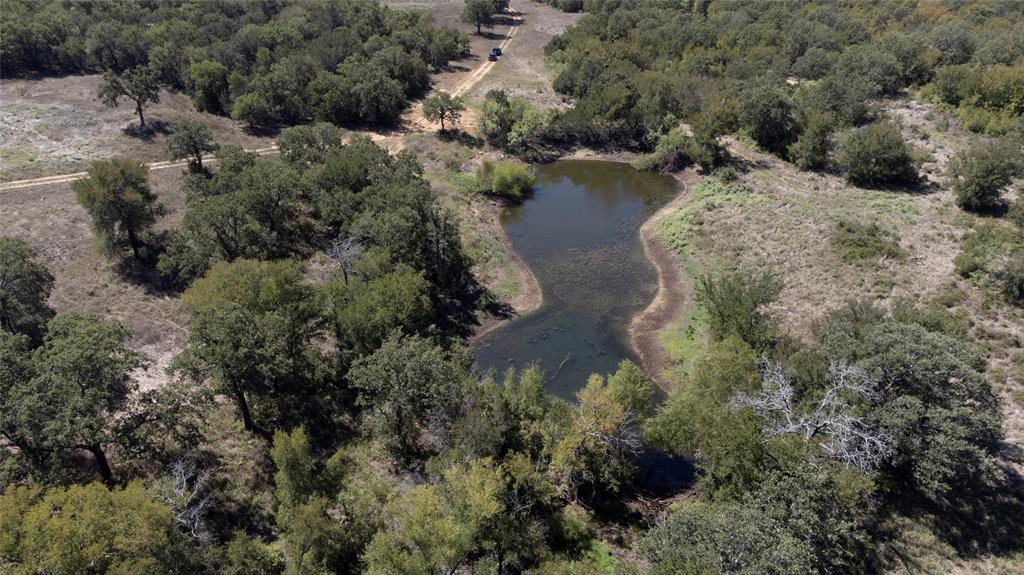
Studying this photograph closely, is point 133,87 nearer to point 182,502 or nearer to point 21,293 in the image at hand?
point 21,293

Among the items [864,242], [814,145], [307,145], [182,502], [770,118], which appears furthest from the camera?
[770,118]

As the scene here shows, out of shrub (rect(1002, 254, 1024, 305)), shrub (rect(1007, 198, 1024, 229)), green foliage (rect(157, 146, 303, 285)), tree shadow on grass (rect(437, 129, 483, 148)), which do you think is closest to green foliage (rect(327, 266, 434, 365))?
green foliage (rect(157, 146, 303, 285))

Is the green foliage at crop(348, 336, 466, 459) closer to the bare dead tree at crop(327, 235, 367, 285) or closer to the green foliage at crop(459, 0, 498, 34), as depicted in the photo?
the bare dead tree at crop(327, 235, 367, 285)

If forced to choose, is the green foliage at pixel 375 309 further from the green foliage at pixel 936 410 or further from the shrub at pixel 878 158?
the shrub at pixel 878 158

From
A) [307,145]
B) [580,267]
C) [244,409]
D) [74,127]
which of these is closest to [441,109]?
[307,145]

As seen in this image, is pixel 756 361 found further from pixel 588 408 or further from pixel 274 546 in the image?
pixel 274 546

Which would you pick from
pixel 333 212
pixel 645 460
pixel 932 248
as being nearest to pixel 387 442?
pixel 645 460

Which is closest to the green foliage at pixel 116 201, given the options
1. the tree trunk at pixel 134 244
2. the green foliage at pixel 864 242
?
the tree trunk at pixel 134 244
